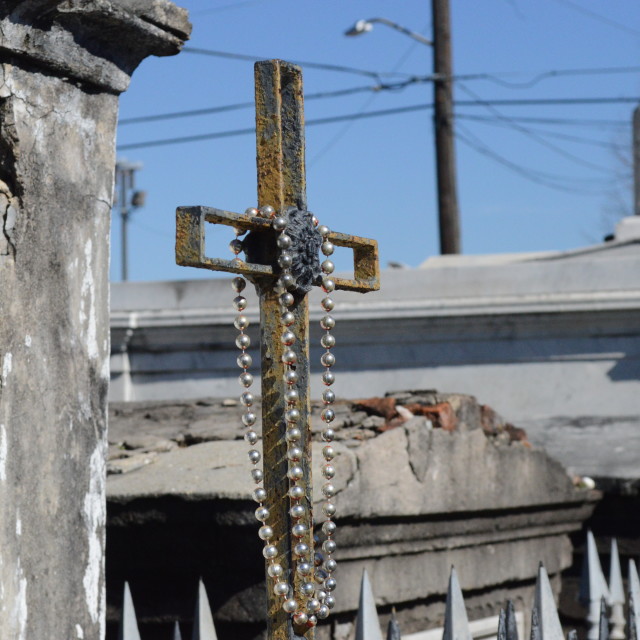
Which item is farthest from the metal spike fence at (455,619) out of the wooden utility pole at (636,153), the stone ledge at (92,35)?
the wooden utility pole at (636,153)

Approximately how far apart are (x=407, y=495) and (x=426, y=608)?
51 centimetres

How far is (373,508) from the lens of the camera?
12.4 feet

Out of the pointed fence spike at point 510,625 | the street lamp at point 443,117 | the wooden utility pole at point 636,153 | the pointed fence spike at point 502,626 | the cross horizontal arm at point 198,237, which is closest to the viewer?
the cross horizontal arm at point 198,237

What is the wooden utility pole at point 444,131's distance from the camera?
1290cm

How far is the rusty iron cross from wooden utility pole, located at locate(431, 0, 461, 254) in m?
10.5

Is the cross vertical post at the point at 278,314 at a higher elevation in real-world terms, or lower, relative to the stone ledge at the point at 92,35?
lower

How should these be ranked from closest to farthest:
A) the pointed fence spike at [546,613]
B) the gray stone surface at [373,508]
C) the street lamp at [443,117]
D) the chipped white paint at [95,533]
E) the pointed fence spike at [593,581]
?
the chipped white paint at [95,533], the pointed fence spike at [546,613], the gray stone surface at [373,508], the pointed fence spike at [593,581], the street lamp at [443,117]

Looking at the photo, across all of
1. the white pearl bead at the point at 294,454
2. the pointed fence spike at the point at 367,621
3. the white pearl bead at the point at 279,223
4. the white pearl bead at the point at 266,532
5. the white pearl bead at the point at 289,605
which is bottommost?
the pointed fence spike at the point at 367,621

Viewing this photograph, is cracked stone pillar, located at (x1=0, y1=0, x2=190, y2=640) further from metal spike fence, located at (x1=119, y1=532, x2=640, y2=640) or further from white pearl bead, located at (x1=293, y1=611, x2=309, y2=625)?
white pearl bead, located at (x1=293, y1=611, x2=309, y2=625)

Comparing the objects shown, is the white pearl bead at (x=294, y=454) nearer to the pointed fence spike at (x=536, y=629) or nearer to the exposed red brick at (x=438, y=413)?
the pointed fence spike at (x=536, y=629)

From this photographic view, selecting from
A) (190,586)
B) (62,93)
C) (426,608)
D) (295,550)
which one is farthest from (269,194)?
(426,608)

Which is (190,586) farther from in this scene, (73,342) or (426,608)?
(73,342)

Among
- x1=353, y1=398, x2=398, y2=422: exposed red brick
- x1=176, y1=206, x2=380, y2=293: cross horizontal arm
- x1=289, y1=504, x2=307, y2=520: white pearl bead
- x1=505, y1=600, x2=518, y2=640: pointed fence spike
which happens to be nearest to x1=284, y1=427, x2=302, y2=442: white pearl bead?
x1=289, y1=504, x2=307, y2=520: white pearl bead

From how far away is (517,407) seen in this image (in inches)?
282
